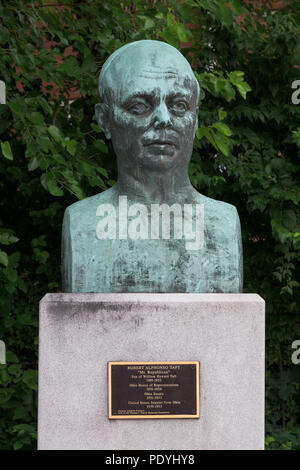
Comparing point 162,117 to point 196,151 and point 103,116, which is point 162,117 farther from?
Answer: point 196,151

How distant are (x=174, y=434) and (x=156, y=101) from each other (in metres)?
1.45

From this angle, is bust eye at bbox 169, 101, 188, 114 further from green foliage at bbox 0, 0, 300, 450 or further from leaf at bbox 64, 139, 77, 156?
green foliage at bbox 0, 0, 300, 450

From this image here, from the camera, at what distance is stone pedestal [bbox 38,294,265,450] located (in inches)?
114

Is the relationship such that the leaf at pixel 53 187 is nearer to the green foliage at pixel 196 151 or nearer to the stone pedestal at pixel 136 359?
the green foliage at pixel 196 151

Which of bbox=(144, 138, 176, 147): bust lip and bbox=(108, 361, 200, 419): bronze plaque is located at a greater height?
bbox=(144, 138, 176, 147): bust lip

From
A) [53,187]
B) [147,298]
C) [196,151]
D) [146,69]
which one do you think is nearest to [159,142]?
[146,69]

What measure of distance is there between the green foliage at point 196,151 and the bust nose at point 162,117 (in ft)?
4.27

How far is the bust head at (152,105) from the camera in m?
3.06

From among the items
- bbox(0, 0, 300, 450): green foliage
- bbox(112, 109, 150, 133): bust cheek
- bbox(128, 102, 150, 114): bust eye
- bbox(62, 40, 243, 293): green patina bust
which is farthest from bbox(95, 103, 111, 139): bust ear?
bbox(0, 0, 300, 450): green foliage

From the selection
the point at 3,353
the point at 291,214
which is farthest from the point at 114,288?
the point at 291,214

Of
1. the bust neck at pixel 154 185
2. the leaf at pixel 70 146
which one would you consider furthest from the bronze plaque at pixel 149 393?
the leaf at pixel 70 146

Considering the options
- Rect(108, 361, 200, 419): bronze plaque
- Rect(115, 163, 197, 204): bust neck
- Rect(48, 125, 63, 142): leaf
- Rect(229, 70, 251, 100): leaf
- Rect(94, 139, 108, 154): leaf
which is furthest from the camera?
Rect(94, 139, 108, 154): leaf

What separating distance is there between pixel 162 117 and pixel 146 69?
25cm

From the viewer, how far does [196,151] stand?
5.38 metres
